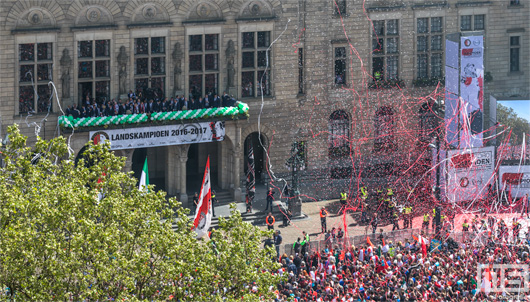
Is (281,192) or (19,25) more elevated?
(19,25)

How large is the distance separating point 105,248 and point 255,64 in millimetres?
27943

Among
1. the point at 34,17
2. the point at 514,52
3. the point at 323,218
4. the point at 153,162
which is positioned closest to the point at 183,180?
the point at 153,162

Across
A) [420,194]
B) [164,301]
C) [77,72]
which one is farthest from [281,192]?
[164,301]

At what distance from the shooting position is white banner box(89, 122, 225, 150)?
2447 inches

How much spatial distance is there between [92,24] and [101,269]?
24.9 meters

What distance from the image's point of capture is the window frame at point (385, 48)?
69438 millimetres

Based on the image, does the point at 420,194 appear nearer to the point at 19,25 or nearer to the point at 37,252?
the point at 19,25

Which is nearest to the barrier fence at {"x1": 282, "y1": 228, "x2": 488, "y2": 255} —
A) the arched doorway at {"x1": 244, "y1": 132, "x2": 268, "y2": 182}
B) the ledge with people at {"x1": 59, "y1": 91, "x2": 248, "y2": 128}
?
the ledge with people at {"x1": 59, "y1": 91, "x2": 248, "y2": 128}

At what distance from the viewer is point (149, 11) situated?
63.3m

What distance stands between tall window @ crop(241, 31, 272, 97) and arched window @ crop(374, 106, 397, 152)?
22.8 ft

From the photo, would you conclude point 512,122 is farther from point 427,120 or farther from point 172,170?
point 172,170

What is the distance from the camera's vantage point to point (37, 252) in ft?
131

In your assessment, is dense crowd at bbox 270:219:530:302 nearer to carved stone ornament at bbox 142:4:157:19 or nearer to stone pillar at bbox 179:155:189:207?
stone pillar at bbox 179:155:189:207

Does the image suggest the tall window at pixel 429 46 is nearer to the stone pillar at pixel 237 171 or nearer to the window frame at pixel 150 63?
the stone pillar at pixel 237 171
